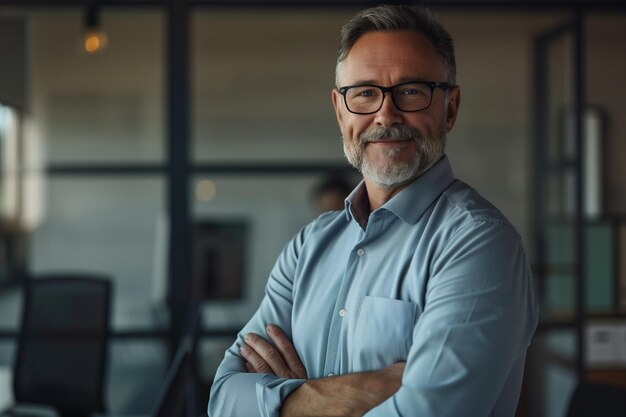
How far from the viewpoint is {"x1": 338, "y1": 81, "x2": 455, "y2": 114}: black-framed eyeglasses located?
5.51 ft

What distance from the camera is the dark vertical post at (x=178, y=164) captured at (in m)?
5.23

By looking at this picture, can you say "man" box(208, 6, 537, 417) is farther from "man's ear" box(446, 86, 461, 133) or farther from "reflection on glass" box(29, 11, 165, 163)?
"reflection on glass" box(29, 11, 165, 163)

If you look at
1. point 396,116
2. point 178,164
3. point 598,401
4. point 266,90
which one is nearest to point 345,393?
point 396,116

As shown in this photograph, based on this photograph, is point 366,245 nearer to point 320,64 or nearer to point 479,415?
point 479,415

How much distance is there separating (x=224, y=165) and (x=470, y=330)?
408 cm

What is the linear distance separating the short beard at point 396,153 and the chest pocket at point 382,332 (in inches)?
10.2

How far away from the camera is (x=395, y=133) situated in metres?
1.69

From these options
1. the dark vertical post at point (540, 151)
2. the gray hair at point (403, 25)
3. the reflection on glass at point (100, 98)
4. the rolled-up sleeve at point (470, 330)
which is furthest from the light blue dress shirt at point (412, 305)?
the dark vertical post at point (540, 151)

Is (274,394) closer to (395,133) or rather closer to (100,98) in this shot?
(395,133)

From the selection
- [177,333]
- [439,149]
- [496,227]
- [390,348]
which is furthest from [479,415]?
[177,333]

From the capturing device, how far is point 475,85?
18.1ft

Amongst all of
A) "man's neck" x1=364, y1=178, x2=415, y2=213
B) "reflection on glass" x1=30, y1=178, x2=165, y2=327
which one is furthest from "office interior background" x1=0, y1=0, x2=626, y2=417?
"man's neck" x1=364, y1=178, x2=415, y2=213

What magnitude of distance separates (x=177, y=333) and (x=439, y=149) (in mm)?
3747

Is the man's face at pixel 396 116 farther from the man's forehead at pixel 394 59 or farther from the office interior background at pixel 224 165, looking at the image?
the office interior background at pixel 224 165
